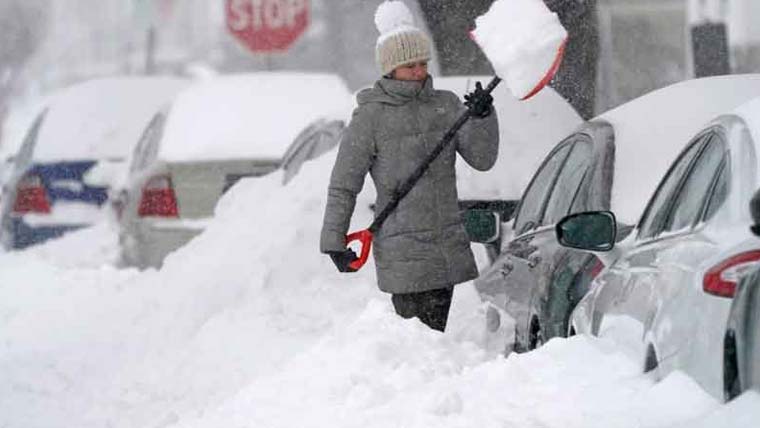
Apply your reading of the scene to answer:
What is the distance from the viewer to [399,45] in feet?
24.1

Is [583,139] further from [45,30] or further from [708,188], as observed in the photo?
[45,30]

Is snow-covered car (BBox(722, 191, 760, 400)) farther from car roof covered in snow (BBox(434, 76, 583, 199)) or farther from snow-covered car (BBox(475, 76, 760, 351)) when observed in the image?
car roof covered in snow (BBox(434, 76, 583, 199))

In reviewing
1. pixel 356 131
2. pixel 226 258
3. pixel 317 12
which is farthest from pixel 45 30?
pixel 356 131

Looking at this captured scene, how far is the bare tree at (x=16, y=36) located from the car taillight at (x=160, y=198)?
143 feet

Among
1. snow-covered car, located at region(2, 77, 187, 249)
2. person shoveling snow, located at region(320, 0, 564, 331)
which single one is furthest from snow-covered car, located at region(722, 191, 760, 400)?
snow-covered car, located at region(2, 77, 187, 249)

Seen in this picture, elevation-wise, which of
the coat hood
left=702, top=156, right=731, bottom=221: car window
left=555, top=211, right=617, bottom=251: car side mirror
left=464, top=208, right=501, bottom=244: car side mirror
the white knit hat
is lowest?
left=464, top=208, right=501, bottom=244: car side mirror

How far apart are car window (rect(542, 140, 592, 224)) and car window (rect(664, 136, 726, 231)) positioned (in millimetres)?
1564

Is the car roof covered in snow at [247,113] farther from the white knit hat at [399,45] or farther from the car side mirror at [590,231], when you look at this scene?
the car side mirror at [590,231]

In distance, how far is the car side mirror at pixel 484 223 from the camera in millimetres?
7379

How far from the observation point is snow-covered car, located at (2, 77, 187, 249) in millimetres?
16359

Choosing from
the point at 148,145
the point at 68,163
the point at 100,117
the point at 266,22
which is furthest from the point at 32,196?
the point at 266,22

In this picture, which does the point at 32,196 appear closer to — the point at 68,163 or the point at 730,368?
the point at 68,163

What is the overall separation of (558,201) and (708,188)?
7.52ft

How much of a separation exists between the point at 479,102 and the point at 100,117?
1065 centimetres
